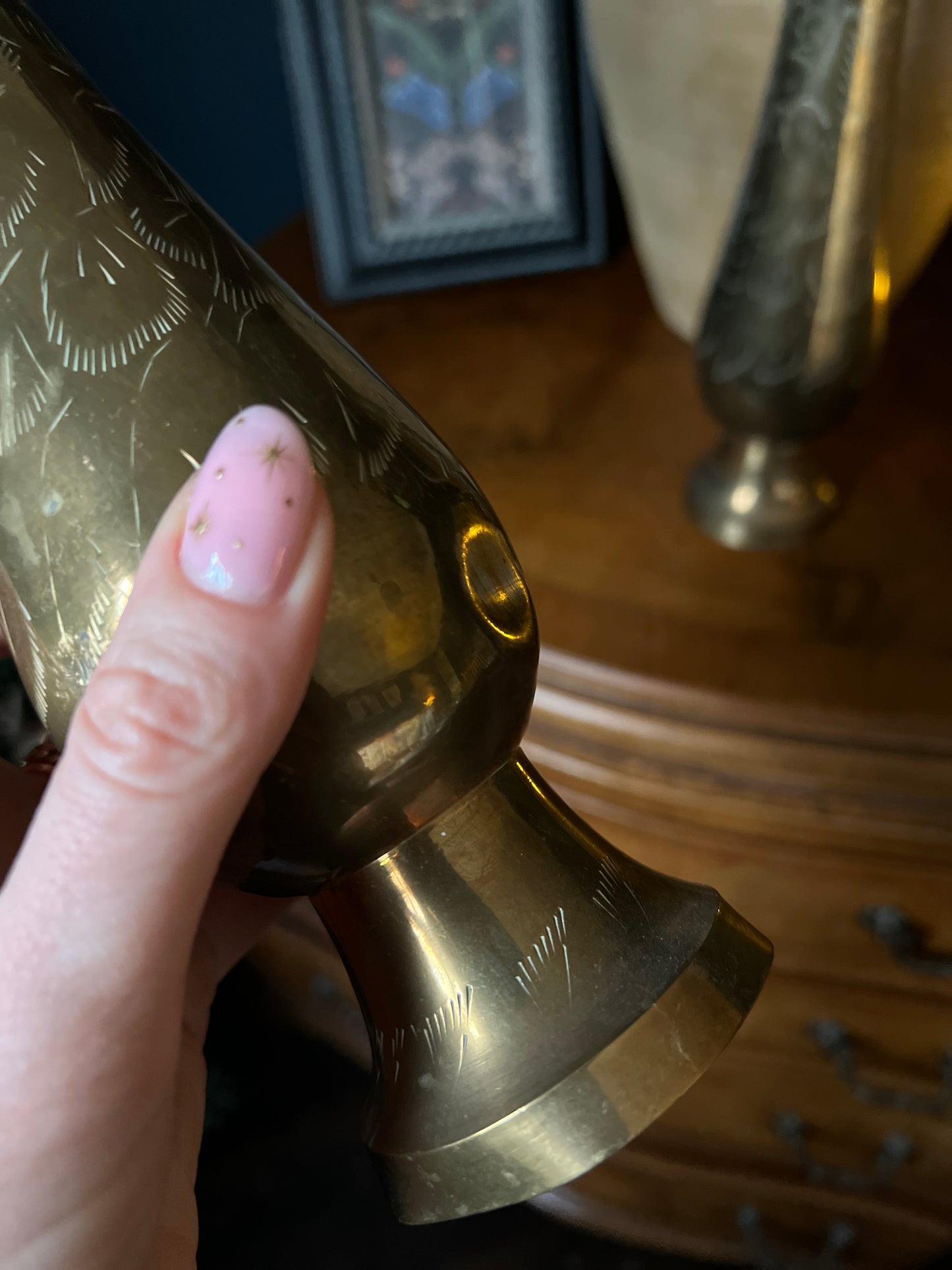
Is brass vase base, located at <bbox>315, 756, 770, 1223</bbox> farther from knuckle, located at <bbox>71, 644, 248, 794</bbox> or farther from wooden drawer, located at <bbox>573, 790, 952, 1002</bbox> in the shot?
wooden drawer, located at <bbox>573, 790, 952, 1002</bbox>

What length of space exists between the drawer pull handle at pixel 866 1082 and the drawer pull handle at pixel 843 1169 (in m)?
0.04

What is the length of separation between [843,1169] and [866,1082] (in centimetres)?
11

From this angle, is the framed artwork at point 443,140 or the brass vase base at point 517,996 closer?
the brass vase base at point 517,996

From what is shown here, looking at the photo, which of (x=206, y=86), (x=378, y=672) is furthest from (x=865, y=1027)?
(x=206, y=86)

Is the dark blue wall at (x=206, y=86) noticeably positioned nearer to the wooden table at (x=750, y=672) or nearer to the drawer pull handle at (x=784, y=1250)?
the wooden table at (x=750, y=672)

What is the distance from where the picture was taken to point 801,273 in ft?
1.30

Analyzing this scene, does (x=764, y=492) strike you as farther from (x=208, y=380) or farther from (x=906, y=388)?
(x=208, y=380)

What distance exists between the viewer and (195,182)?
0.71 metres

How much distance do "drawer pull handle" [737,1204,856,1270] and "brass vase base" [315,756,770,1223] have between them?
21.7 inches

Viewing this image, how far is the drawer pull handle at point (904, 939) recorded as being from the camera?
0.45m

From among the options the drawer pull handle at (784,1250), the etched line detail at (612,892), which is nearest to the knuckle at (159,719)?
the etched line detail at (612,892)

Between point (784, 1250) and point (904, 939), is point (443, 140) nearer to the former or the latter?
point (904, 939)

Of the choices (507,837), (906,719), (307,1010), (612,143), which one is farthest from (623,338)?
(307,1010)

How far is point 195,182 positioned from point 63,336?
576 millimetres
